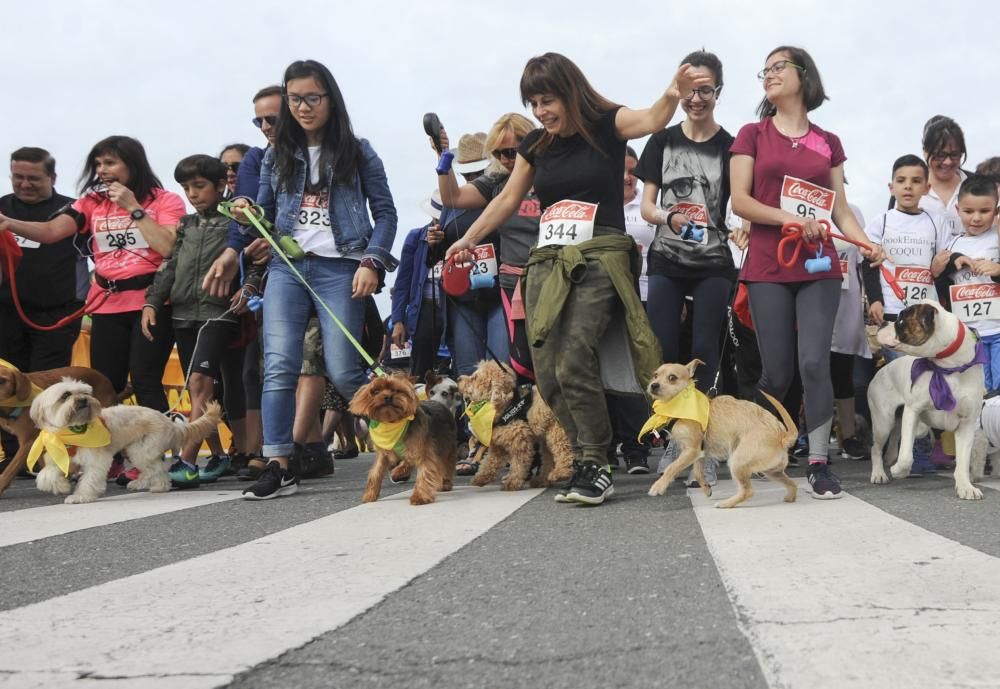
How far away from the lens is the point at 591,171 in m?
4.85

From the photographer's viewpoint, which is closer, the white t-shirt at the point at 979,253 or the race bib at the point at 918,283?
the white t-shirt at the point at 979,253

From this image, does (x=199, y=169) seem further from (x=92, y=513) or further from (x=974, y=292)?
(x=974, y=292)

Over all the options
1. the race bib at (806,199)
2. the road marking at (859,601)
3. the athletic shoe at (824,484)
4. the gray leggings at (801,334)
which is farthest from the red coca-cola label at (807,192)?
the road marking at (859,601)

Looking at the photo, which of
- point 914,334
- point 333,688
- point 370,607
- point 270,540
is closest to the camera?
point 333,688

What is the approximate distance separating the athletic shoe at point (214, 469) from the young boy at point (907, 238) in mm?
4758

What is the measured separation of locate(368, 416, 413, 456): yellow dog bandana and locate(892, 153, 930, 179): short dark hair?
4346 millimetres

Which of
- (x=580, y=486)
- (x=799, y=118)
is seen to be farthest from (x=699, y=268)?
(x=580, y=486)

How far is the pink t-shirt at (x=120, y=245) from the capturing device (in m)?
6.59

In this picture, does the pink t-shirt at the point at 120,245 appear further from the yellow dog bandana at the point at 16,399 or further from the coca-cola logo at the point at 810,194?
the coca-cola logo at the point at 810,194

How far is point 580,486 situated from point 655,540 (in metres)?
1.15

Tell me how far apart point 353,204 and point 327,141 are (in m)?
0.40

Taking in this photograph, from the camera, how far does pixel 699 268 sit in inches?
232

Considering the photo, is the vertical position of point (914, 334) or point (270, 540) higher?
point (914, 334)

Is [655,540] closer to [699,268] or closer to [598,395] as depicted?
[598,395]
